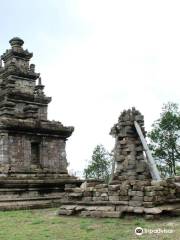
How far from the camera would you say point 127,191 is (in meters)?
14.9

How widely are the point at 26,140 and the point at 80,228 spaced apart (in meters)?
11.8

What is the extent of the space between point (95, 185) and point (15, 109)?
10630 millimetres

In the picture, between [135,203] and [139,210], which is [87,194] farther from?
[139,210]

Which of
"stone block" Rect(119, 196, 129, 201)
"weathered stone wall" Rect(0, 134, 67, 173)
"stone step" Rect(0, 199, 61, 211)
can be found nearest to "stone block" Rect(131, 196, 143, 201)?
"stone block" Rect(119, 196, 129, 201)

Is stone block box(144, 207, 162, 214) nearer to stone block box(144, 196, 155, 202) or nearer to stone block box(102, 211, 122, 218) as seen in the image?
stone block box(144, 196, 155, 202)

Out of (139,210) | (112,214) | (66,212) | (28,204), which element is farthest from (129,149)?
(28,204)

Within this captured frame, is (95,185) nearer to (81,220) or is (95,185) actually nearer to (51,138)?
(81,220)

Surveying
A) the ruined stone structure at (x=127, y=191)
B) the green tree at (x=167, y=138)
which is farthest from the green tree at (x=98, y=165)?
the ruined stone structure at (x=127, y=191)

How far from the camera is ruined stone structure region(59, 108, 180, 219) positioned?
1429cm

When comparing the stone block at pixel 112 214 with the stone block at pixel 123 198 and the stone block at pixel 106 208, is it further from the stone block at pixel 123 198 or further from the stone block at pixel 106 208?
the stone block at pixel 123 198

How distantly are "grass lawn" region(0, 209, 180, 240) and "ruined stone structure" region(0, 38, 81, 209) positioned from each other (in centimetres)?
618

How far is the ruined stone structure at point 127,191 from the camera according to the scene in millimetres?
14289

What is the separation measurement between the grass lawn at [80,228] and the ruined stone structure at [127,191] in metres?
0.53

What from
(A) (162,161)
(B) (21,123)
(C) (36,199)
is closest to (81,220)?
(C) (36,199)
